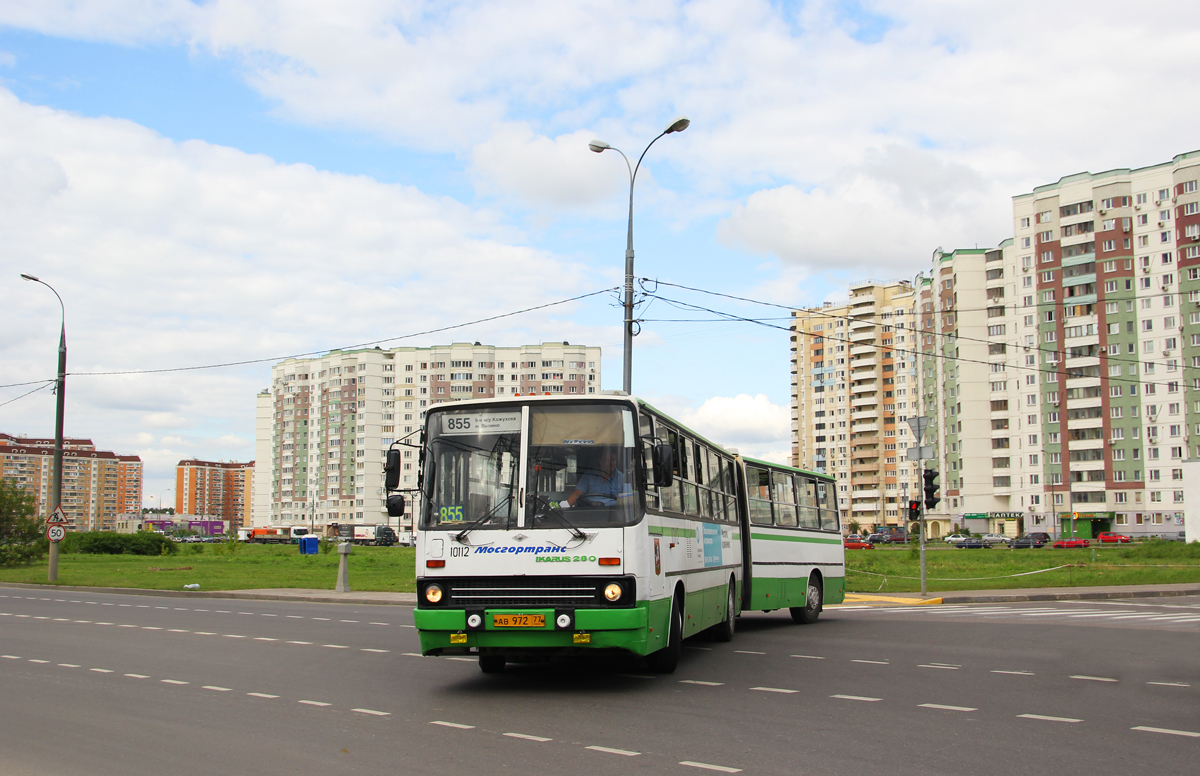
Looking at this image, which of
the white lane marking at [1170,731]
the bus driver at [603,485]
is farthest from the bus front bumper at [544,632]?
the white lane marking at [1170,731]

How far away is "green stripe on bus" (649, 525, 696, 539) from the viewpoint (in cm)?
1080

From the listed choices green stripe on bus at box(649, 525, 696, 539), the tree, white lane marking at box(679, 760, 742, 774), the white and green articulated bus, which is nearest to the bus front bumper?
the white and green articulated bus

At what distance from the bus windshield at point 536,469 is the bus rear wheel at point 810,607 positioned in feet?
33.4

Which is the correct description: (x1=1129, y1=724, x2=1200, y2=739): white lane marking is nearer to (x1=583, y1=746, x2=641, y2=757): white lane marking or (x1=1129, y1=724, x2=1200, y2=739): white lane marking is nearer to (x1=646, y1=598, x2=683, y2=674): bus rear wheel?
(x1=583, y1=746, x2=641, y2=757): white lane marking

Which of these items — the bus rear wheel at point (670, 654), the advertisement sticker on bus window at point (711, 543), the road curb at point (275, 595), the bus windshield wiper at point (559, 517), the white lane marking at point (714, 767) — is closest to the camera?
the white lane marking at point (714, 767)

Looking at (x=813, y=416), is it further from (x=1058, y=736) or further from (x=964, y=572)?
(x=1058, y=736)

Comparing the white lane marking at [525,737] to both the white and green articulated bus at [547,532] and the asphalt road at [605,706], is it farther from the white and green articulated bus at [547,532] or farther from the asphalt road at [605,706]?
the white and green articulated bus at [547,532]

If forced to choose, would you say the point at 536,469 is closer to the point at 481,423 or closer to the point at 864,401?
the point at 481,423

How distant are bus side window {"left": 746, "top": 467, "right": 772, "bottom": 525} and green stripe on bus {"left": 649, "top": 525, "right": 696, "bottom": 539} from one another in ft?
15.5

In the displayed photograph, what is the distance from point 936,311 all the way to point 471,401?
115 m

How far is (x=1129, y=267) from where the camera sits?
98500 millimetres

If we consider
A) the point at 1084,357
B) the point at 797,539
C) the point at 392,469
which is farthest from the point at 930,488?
the point at 1084,357

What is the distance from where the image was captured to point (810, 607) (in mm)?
20062

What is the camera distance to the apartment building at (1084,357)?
95.4 meters
